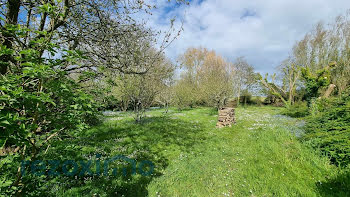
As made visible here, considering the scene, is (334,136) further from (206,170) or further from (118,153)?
(118,153)

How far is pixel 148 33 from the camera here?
194 inches

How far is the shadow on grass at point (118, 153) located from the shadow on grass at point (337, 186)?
13.8 feet

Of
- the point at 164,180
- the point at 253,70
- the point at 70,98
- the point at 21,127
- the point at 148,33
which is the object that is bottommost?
the point at 164,180

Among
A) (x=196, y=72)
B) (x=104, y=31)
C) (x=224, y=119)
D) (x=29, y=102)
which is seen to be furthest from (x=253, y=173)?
(x=196, y=72)

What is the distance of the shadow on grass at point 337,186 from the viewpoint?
3378 millimetres

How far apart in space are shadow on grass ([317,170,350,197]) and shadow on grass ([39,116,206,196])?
4.20 metres

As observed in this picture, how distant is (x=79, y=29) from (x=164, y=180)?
16.0ft

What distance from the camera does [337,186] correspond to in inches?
143

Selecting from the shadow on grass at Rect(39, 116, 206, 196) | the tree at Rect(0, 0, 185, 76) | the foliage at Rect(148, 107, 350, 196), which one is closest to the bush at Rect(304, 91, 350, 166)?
the foliage at Rect(148, 107, 350, 196)

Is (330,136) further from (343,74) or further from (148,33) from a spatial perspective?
(343,74)

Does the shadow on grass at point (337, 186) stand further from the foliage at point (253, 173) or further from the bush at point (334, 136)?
the bush at point (334, 136)

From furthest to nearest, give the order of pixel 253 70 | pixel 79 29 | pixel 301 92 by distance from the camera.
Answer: pixel 253 70 → pixel 301 92 → pixel 79 29

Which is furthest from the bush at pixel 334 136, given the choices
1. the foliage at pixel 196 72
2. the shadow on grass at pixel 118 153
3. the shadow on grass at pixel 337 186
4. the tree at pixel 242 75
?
the tree at pixel 242 75

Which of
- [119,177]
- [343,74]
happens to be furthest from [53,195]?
[343,74]
